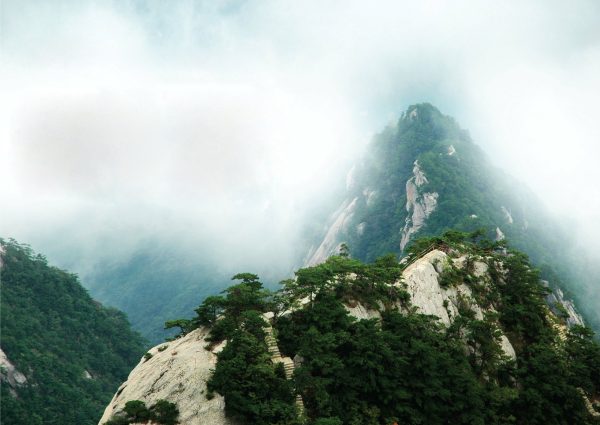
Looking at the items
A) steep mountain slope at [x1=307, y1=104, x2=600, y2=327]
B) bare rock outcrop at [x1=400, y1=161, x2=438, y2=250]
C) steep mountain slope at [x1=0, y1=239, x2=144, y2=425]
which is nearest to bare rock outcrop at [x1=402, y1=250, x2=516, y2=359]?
steep mountain slope at [x1=307, y1=104, x2=600, y2=327]

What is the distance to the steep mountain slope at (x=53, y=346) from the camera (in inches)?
3238

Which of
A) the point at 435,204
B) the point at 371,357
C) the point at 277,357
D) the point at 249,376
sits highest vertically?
the point at 435,204

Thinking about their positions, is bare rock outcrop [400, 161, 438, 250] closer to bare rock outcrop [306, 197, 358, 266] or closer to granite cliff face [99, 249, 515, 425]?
bare rock outcrop [306, 197, 358, 266]

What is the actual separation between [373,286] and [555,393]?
16.7 metres

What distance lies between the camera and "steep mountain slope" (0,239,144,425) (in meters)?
82.2

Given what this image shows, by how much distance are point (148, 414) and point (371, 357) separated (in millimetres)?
14961

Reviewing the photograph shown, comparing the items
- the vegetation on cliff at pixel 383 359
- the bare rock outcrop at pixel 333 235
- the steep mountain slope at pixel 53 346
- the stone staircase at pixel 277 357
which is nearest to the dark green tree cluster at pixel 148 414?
the vegetation on cliff at pixel 383 359

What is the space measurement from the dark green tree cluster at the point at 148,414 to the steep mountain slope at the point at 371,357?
520mm

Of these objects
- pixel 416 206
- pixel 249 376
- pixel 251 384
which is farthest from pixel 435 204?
pixel 251 384

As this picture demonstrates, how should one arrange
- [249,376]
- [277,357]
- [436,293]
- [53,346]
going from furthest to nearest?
[53,346] < [436,293] < [277,357] < [249,376]

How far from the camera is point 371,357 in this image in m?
28.1

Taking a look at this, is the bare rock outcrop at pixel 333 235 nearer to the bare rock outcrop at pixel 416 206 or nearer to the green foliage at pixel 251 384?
the bare rock outcrop at pixel 416 206

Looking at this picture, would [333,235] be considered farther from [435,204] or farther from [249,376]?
[249,376]

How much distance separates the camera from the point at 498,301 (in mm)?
43625
